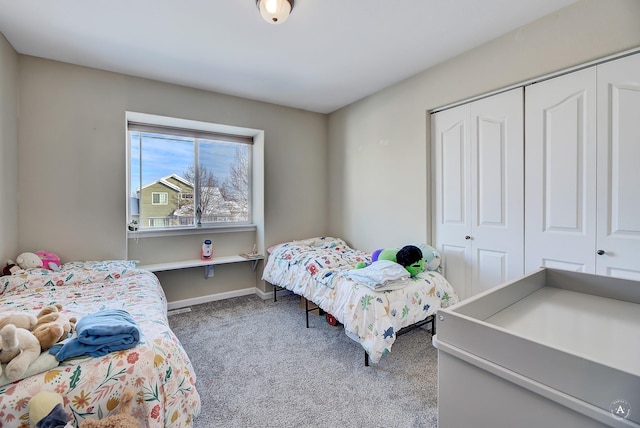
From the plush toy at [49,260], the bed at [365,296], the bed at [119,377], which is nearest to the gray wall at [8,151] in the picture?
the plush toy at [49,260]

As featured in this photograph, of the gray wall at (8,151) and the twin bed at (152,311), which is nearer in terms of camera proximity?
the twin bed at (152,311)

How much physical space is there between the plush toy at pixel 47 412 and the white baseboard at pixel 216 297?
246 cm

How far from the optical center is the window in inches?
128

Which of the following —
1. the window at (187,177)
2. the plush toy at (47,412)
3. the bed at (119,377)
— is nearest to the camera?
the plush toy at (47,412)

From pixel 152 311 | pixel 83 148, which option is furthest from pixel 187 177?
pixel 152 311

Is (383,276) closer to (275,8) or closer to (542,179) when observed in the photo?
(542,179)

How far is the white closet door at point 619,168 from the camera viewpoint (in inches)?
68.4

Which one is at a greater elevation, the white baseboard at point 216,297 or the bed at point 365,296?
the bed at point 365,296

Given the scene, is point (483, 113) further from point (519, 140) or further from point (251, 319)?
point (251, 319)

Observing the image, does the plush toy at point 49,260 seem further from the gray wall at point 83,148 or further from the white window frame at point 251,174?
the white window frame at point 251,174

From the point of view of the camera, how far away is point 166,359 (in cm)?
132

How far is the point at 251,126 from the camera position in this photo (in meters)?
3.64

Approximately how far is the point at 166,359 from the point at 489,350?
135 cm

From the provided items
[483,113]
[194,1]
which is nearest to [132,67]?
[194,1]
